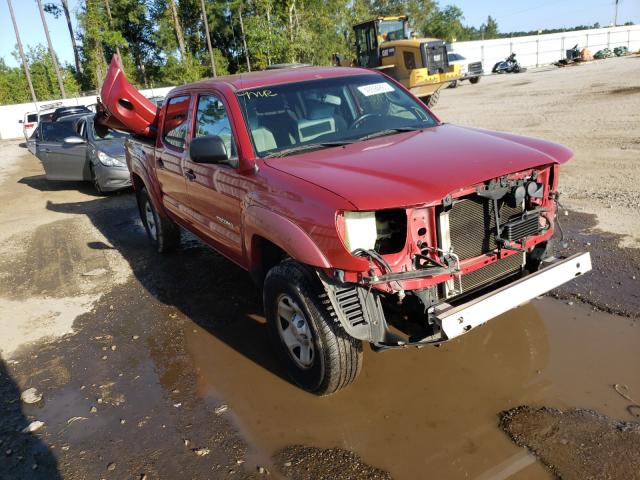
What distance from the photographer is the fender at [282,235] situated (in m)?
2.87

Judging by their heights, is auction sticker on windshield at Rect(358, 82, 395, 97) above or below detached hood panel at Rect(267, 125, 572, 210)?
above

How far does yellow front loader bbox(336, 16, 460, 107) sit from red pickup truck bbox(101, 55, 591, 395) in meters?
16.0

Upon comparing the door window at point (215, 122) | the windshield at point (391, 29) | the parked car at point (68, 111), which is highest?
the windshield at point (391, 29)

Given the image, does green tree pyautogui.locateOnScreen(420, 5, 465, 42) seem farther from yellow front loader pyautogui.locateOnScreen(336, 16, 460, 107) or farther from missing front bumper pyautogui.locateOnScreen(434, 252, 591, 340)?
missing front bumper pyautogui.locateOnScreen(434, 252, 591, 340)

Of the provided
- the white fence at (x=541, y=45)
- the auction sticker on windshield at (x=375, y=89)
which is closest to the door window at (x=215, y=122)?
the auction sticker on windshield at (x=375, y=89)

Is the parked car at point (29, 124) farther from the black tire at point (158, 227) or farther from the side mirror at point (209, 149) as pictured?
the side mirror at point (209, 149)

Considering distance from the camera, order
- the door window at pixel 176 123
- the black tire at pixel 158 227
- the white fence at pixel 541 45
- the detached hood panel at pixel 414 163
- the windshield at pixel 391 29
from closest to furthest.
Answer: the detached hood panel at pixel 414 163, the door window at pixel 176 123, the black tire at pixel 158 227, the windshield at pixel 391 29, the white fence at pixel 541 45

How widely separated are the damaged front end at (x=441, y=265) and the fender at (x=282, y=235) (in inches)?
5.1

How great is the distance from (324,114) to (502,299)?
1.99m

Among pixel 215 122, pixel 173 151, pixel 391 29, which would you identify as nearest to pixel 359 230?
pixel 215 122

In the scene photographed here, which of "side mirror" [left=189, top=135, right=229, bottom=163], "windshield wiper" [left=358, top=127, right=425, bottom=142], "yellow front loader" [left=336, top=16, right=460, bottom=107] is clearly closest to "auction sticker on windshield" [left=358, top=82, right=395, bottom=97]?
"windshield wiper" [left=358, top=127, right=425, bottom=142]

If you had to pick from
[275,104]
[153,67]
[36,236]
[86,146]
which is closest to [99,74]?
[153,67]

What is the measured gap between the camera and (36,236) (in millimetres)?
8375

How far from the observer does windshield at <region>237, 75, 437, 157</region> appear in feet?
12.5
